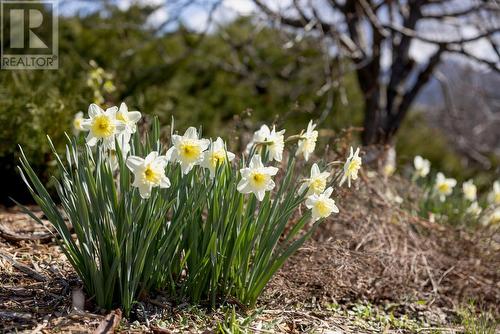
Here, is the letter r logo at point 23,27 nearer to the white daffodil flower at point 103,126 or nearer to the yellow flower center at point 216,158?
the white daffodil flower at point 103,126

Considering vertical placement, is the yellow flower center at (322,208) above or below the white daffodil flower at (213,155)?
below

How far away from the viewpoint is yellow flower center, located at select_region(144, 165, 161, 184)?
2064 millimetres

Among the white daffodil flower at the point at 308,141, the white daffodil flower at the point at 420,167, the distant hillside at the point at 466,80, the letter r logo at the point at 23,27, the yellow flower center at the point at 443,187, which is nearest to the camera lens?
the white daffodil flower at the point at 308,141

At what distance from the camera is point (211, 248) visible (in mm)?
2373

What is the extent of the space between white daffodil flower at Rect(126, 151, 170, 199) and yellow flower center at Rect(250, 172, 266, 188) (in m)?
0.35

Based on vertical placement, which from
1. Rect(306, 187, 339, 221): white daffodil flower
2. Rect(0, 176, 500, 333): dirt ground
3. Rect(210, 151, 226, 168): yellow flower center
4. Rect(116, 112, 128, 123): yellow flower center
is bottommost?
Rect(0, 176, 500, 333): dirt ground

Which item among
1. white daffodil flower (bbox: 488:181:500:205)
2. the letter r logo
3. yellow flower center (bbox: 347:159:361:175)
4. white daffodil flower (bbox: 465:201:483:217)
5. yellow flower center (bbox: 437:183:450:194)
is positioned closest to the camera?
yellow flower center (bbox: 347:159:361:175)

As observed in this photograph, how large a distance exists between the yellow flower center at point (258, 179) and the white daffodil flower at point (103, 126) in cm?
52

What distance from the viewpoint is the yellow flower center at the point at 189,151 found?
7.23ft

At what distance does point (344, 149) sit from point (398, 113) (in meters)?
2.84

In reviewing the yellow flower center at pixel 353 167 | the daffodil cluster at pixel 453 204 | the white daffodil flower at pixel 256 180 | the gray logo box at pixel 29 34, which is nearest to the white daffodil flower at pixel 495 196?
the daffodil cluster at pixel 453 204

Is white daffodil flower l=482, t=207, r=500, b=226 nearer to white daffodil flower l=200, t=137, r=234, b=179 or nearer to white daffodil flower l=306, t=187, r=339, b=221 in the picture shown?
white daffodil flower l=306, t=187, r=339, b=221

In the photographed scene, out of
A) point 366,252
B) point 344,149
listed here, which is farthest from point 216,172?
point 344,149

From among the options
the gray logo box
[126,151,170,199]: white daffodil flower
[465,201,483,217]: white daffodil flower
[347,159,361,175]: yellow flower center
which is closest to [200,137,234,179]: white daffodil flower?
[126,151,170,199]: white daffodil flower
